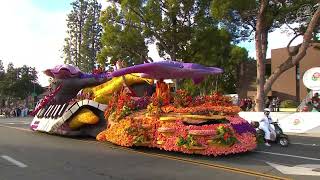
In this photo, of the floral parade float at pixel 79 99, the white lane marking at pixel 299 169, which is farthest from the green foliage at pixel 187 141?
the floral parade float at pixel 79 99

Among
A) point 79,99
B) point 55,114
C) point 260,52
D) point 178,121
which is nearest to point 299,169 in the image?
point 178,121

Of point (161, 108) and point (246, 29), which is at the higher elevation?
point (246, 29)

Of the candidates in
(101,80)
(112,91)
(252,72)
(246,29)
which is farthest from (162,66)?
(252,72)

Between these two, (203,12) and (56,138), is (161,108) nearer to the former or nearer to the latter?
(56,138)

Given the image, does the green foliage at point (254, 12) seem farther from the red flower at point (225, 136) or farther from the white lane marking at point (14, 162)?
the white lane marking at point (14, 162)

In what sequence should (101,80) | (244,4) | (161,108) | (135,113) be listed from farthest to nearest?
(244,4) → (101,80) → (135,113) → (161,108)

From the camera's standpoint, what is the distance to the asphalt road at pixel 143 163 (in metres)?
10.2

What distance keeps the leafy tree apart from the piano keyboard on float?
1659 cm

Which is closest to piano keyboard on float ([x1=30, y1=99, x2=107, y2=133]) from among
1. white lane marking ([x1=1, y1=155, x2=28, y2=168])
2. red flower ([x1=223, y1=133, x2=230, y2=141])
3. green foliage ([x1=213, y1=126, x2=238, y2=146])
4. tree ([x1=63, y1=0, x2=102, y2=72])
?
white lane marking ([x1=1, y1=155, x2=28, y2=168])

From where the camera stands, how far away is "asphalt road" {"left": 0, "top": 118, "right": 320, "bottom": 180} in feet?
33.6

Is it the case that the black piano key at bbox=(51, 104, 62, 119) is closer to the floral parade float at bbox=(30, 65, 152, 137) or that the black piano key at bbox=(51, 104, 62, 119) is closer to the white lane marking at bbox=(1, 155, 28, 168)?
the floral parade float at bbox=(30, 65, 152, 137)

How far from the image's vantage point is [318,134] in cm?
2227

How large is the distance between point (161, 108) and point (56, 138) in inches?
244

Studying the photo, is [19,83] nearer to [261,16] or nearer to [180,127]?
[261,16]
